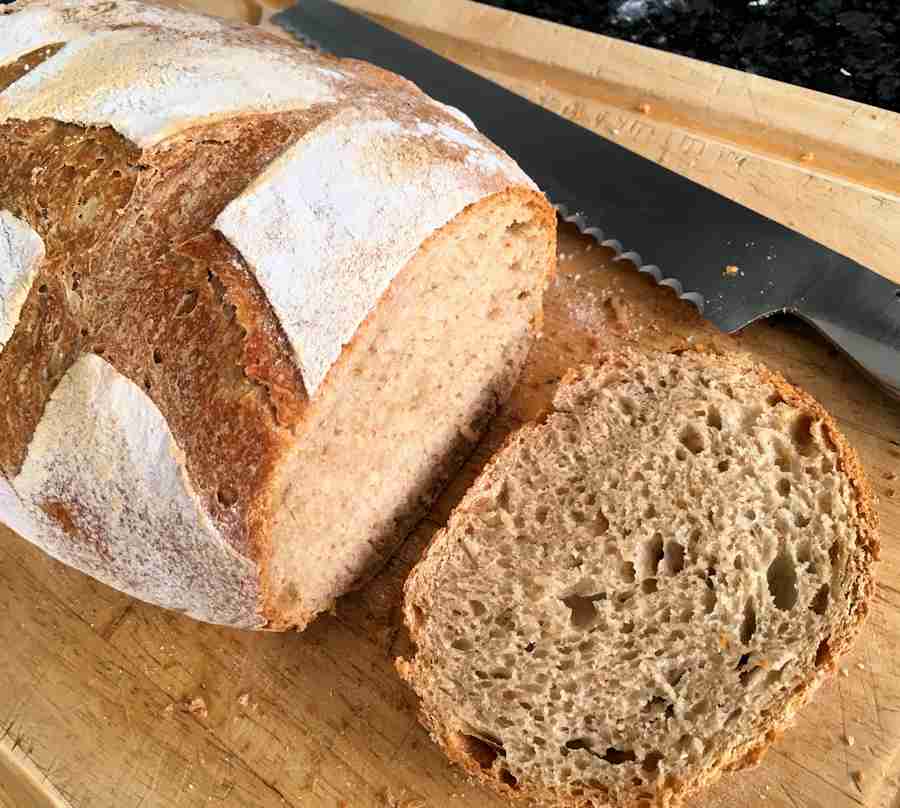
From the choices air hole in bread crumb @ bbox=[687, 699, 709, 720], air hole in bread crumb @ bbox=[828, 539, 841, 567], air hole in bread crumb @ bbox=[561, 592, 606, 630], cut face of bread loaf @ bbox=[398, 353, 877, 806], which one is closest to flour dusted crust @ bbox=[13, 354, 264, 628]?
cut face of bread loaf @ bbox=[398, 353, 877, 806]

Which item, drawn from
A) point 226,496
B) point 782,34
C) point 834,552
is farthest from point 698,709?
point 782,34

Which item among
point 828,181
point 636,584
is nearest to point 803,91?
point 828,181

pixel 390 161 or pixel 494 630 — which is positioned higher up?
pixel 390 161

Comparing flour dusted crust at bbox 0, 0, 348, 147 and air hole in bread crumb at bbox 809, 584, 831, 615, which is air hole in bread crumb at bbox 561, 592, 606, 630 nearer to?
air hole in bread crumb at bbox 809, 584, 831, 615

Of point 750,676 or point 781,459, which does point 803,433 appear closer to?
point 781,459

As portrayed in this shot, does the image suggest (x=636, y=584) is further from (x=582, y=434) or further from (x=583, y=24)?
(x=583, y=24)

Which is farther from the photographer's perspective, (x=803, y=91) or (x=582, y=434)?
(x=803, y=91)
